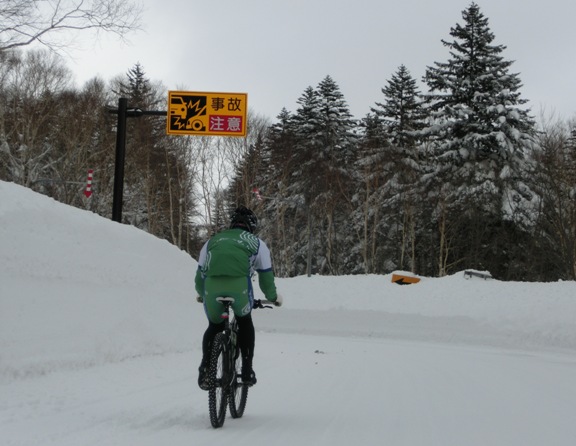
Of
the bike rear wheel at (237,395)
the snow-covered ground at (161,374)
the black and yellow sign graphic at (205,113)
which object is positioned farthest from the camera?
the black and yellow sign graphic at (205,113)

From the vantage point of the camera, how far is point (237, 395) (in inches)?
228

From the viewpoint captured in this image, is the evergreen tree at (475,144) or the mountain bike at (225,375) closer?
the mountain bike at (225,375)

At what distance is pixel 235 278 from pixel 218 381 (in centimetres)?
86

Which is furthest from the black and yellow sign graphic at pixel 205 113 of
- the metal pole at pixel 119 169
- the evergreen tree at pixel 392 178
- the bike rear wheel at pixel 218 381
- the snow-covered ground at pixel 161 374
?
the evergreen tree at pixel 392 178

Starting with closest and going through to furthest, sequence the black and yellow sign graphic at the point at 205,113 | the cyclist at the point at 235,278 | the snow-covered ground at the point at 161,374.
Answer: the snow-covered ground at the point at 161,374
the cyclist at the point at 235,278
the black and yellow sign graphic at the point at 205,113

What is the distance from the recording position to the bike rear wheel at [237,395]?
5535mm

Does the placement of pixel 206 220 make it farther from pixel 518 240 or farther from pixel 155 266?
pixel 155 266

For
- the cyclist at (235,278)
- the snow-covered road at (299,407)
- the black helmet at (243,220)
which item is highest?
the black helmet at (243,220)

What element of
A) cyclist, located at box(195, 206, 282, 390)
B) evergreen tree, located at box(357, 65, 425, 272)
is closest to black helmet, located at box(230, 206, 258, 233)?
cyclist, located at box(195, 206, 282, 390)

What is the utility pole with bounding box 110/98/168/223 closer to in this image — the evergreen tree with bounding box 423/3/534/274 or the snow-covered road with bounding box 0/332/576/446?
the snow-covered road with bounding box 0/332/576/446

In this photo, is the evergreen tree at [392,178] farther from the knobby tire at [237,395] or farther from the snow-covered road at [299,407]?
the knobby tire at [237,395]

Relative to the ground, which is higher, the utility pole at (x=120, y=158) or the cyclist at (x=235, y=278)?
the utility pole at (x=120, y=158)

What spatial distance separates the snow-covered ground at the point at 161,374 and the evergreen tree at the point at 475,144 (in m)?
22.6

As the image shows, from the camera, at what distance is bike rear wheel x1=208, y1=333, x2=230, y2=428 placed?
5.14m
